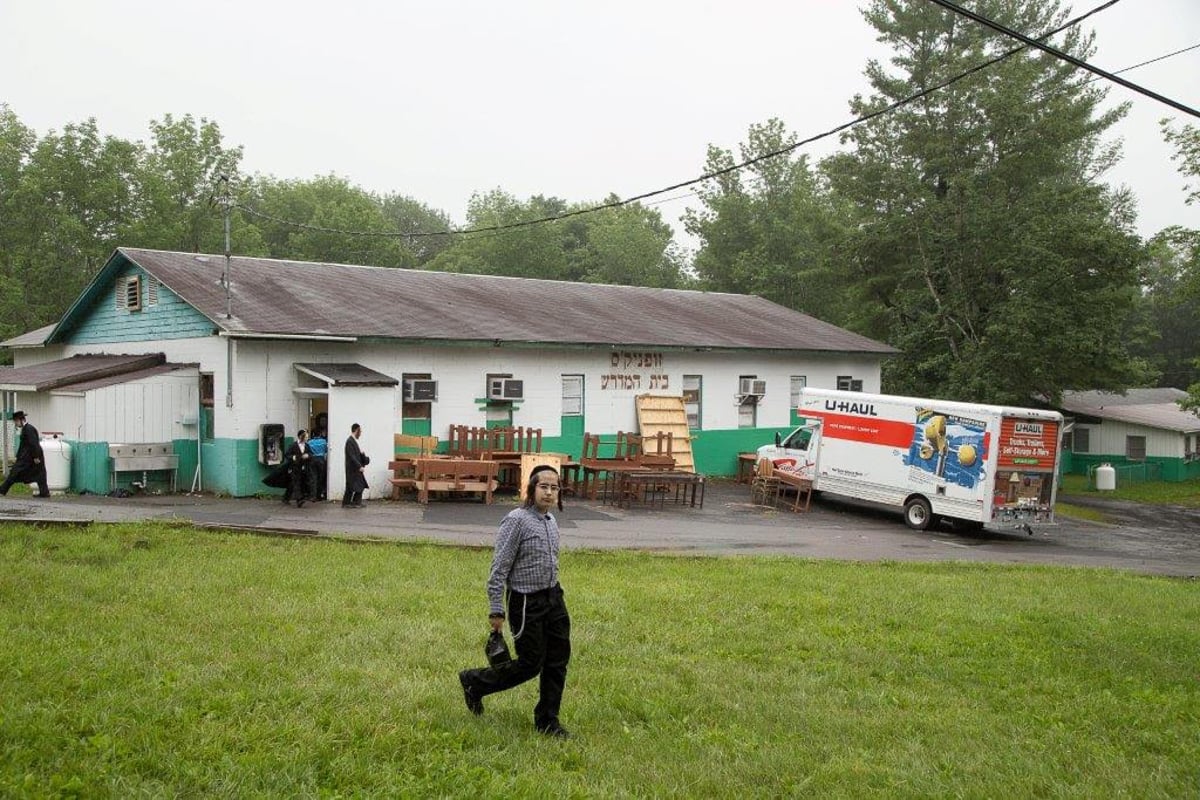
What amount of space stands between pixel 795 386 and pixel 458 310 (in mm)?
11976

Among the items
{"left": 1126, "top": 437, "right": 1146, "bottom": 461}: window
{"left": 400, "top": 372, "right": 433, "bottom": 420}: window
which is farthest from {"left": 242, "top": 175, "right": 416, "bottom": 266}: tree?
{"left": 1126, "top": 437, "right": 1146, "bottom": 461}: window

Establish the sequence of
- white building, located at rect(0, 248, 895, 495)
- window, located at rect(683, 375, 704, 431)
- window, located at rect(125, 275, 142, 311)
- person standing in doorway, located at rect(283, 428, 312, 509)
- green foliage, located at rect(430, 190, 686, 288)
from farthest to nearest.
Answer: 1. green foliage, located at rect(430, 190, 686, 288)
2. window, located at rect(683, 375, 704, 431)
3. window, located at rect(125, 275, 142, 311)
4. white building, located at rect(0, 248, 895, 495)
5. person standing in doorway, located at rect(283, 428, 312, 509)

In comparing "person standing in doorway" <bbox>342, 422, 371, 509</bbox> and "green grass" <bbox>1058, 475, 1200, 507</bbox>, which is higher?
"person standing in doorway" <bbox>342, 422, 371, 509</bbox>

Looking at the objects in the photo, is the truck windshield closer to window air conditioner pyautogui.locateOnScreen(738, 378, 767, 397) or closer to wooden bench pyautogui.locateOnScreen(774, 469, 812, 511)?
wooden bench pyautogui.locateOnScreen(774, 469, 812, 511)

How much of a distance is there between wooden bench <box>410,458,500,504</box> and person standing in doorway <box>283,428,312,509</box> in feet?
6.75

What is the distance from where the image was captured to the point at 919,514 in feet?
75.2

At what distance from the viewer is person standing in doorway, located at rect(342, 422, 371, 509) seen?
19953 mm

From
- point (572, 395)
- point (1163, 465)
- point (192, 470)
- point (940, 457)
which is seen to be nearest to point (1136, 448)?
point (1163, 465)

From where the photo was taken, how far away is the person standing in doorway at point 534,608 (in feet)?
22.0

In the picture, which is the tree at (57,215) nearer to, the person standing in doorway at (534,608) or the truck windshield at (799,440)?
the truck windshield at (799,440)

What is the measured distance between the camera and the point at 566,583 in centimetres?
1264

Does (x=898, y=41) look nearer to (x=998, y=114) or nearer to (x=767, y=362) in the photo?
(x=998, y=114)

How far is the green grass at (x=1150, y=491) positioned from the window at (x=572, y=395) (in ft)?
68.7

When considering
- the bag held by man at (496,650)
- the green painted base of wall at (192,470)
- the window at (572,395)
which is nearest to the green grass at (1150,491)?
the window at (572,395)
